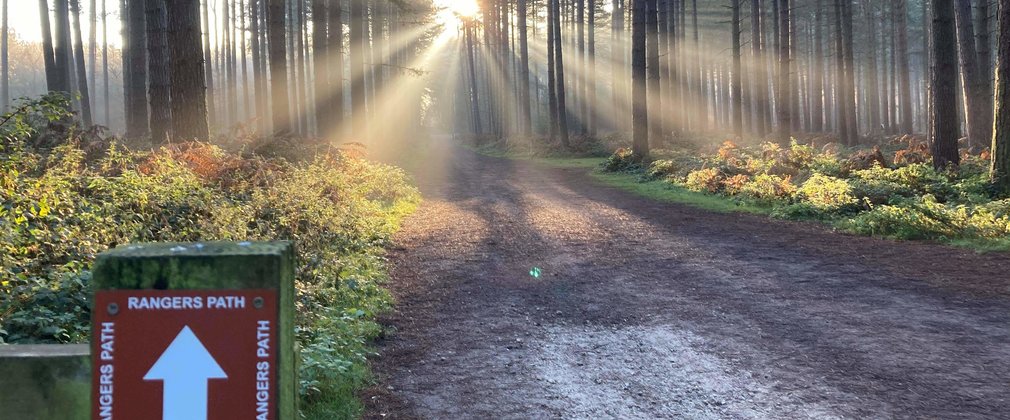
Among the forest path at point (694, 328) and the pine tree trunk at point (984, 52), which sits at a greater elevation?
the pine tree trunk at point (984, 52)

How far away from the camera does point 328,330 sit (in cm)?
604

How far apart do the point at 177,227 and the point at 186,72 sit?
6161 mm

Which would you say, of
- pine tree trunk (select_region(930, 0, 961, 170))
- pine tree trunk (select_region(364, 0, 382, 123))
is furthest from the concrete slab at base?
pine tree trunk (select_region(364, 0, 382, 123))

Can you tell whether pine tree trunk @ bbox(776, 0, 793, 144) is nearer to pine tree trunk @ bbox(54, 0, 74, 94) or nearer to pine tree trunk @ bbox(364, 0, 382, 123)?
pine tree trunk @ bbox(364, 0, 382, 123)

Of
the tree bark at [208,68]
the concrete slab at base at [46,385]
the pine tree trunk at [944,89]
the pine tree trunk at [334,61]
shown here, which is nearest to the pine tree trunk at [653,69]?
the pine tree trunk at [334,61]

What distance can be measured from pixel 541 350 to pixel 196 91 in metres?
9.67

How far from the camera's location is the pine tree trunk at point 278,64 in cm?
1923

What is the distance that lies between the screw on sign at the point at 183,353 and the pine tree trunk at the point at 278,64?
1742cm

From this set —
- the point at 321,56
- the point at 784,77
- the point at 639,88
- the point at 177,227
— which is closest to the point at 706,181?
the point at 639,88

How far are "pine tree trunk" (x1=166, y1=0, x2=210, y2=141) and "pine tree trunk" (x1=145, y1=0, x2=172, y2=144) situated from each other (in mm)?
643

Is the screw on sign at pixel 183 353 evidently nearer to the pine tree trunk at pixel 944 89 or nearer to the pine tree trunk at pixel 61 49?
the pine tree trunk at pixel 944 89

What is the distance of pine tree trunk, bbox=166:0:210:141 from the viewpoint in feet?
41.4

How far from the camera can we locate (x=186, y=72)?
1281 cm

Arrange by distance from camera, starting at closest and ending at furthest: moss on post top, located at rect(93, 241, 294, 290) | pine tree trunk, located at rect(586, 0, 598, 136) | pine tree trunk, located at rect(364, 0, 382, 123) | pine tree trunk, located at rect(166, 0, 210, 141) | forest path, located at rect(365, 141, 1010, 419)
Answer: moss on post top, located at rect(93, 241, 294, 290), forest path, located at rect(365, 141, 1010, 419), pine tree trunk, located at rect(166, 0, 210, 141), pine tree trunk, located at rect(364, 0, 382, 123), pine tree trunk, located at rect(586, 0, 598, 136)
